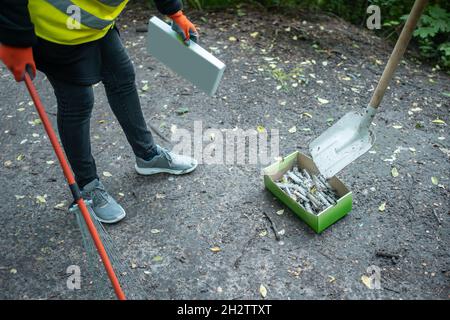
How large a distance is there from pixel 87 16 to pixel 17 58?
329 millimetres

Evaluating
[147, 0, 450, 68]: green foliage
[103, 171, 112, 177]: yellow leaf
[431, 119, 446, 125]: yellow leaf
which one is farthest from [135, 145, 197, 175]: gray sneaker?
[147, 0, 450, 68]: green foliage

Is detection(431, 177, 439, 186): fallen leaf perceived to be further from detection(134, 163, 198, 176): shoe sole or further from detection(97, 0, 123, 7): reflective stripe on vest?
detection(97, 0, 123, 7): reflective stripe on vest

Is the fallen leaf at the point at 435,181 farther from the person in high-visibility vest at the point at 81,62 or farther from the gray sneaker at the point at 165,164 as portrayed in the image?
the person in high-visibility vest at the point at 81,62

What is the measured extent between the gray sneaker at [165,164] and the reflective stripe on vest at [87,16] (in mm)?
991

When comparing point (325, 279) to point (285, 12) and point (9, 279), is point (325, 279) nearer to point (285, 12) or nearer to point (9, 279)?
point (9, 279)

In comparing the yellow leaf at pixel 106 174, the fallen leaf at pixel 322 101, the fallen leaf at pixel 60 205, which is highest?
the fallen leaf at pixel 322 101

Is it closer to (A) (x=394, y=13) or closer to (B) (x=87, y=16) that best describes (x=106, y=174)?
(B) (x=87, y=16)

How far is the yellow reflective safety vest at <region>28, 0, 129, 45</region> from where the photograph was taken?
1.78 meters

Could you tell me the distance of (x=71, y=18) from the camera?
183cm

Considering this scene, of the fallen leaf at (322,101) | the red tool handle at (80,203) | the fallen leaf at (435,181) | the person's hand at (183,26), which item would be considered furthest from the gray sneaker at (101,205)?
the fallen leaf at (435,181)

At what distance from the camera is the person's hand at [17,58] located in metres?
1.75

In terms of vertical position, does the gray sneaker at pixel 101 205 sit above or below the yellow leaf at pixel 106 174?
above
